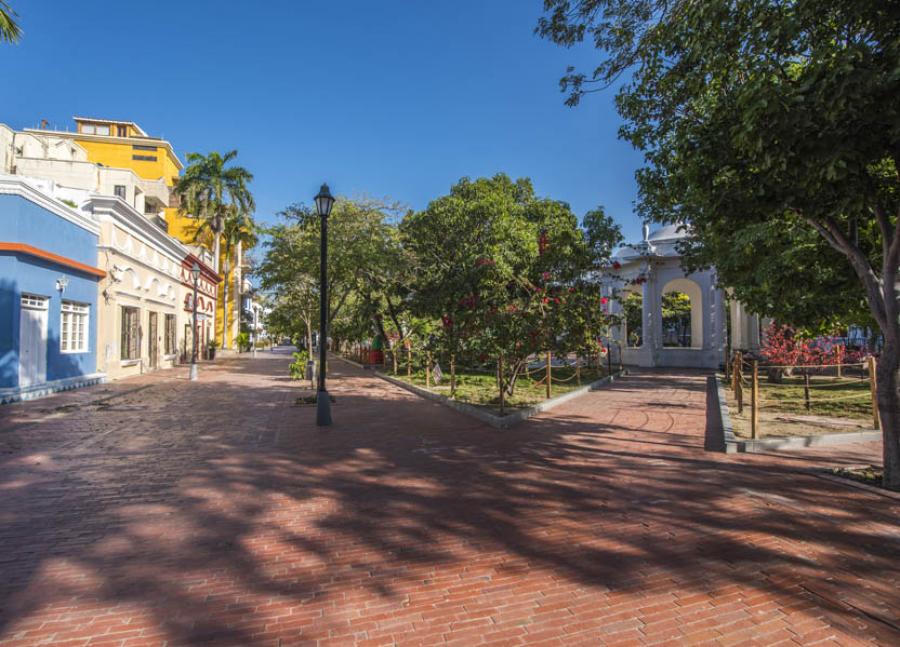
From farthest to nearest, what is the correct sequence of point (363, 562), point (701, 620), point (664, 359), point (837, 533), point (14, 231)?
1. point (664, 359)
2. point (14, 231)
3. point (837, 533)
4. point (363, 562)
5. point (701, 620)

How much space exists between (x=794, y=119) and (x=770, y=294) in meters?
5.89

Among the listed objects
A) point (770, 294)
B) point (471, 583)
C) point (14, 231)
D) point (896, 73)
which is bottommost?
point (471, 583)

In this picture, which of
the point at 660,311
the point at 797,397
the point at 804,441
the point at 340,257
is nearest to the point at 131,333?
the point at 340,257

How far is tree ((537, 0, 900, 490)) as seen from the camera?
14.4 ft

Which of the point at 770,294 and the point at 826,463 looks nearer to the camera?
the point at 826,463

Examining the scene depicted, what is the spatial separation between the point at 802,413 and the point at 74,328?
21.7 metres

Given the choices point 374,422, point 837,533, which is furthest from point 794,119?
point 374,422

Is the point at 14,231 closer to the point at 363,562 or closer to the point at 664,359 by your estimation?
the point at 363,562

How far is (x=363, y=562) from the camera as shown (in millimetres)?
3961

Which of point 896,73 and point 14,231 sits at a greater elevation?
point 14,231

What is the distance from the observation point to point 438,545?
427 centimetres

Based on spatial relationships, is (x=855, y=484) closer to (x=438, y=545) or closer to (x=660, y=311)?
(x=438, y=545)

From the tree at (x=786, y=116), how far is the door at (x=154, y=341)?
2421 centimetres

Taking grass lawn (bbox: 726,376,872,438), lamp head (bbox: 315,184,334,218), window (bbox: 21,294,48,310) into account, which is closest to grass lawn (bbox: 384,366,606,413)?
grass lawn (bbox: 726,376,872,438)
